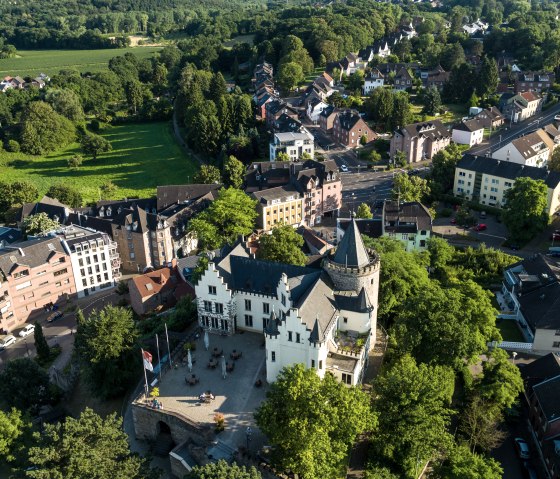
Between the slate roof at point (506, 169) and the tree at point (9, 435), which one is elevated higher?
the slate roof at point (506, 169)

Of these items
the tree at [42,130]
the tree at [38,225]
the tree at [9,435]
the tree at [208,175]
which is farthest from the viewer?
the tree at [42,130]

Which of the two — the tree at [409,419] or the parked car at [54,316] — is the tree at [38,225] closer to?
the parked car at [54,316]

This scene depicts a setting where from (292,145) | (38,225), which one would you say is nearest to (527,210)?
(292,145)

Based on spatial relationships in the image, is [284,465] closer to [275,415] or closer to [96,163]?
[275,415]

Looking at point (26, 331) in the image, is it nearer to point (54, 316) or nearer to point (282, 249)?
point (54, 316)

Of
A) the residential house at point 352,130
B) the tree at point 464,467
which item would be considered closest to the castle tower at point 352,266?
the tree at point 464,467

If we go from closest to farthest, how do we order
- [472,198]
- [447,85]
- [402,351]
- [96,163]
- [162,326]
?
[402,351]
[162,326]
[472,198]
[96,163]
[447,85]

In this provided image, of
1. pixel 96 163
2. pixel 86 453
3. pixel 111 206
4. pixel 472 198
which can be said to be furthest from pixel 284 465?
pixel 96 163

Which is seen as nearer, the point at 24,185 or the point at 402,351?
the point at 402,351
